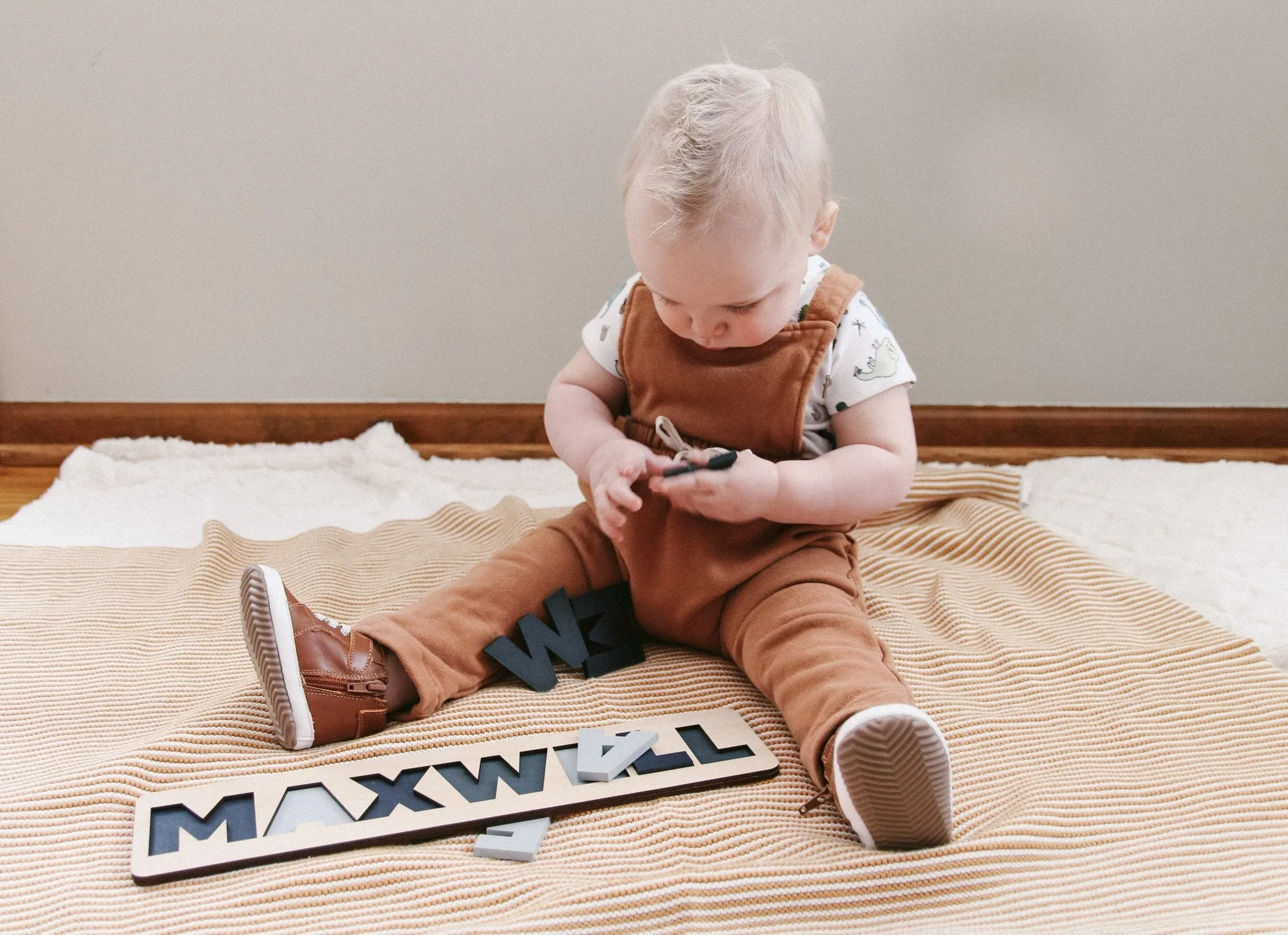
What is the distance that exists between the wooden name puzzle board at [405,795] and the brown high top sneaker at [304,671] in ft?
0.11

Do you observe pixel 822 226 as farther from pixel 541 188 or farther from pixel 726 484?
pixel 541 188

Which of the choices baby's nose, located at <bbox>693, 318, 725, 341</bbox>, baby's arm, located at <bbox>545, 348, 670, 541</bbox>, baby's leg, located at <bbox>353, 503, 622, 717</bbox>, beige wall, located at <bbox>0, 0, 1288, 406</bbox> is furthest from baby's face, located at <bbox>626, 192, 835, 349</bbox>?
beige wall, located at <bbox>0, 0, 1288, 406</bbox>

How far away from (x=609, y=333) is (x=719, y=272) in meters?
0.22

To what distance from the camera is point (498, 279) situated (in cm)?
142

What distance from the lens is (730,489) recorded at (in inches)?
30.9

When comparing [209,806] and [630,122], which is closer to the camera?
[209,806]

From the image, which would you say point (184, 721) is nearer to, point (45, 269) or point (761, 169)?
point (761, 169)

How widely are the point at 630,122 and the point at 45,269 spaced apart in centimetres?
77

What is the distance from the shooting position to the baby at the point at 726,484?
72 centimetres

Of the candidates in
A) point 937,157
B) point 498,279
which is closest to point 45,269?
point 498,279

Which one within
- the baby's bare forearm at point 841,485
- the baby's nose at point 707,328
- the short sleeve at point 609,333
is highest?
the baby's nose at point 707,328

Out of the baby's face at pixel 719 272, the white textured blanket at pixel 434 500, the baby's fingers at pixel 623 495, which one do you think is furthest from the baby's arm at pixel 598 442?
the white textured blanket at pixel 434 500

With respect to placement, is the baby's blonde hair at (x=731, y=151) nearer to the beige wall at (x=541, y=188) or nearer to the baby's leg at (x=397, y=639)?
the baby's leg at (x=397, y=639)

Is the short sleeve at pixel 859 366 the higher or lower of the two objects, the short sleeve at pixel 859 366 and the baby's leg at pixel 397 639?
the higher
